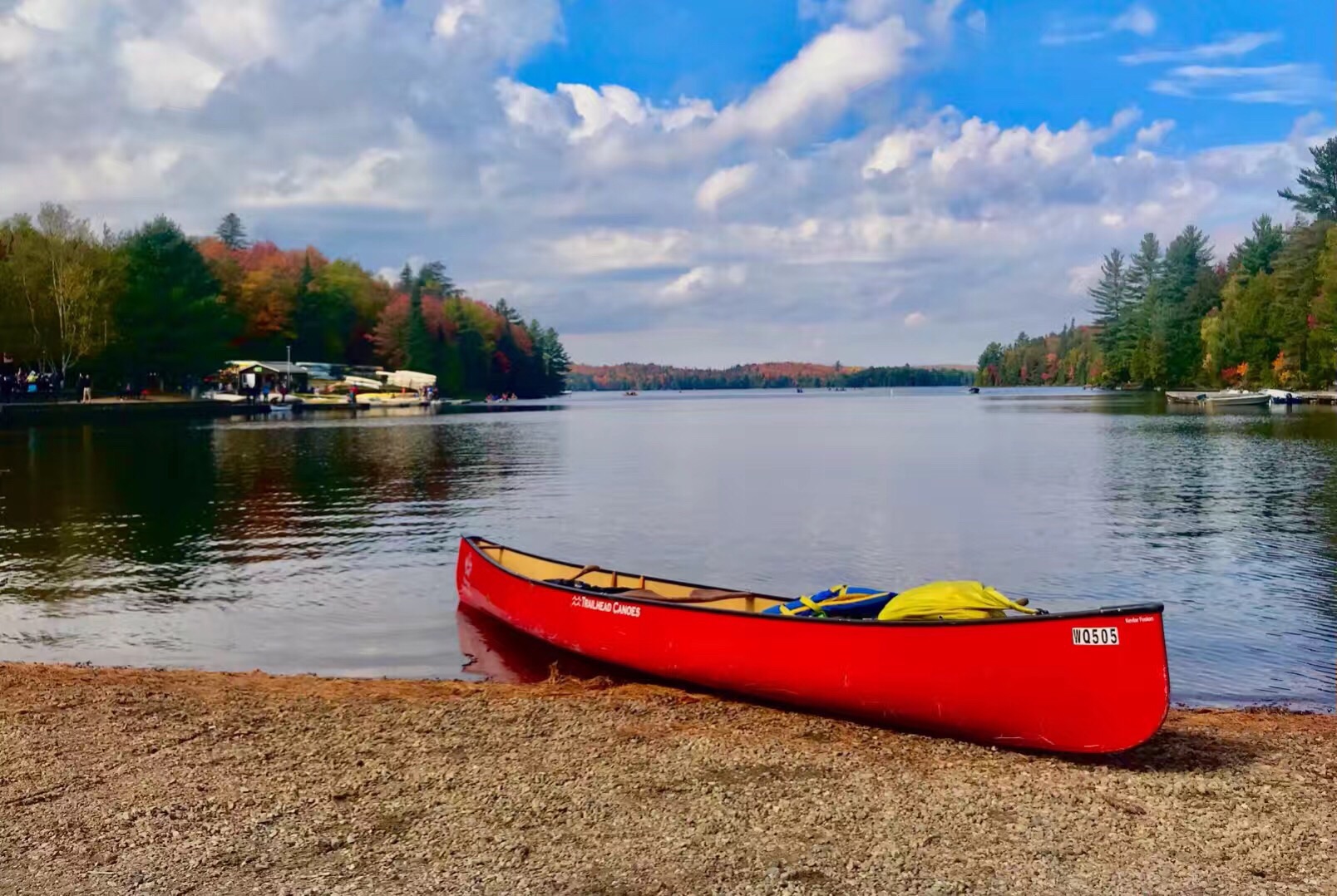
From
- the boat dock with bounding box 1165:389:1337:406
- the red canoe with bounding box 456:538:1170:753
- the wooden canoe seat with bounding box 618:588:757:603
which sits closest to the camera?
the red canoe with bounding box 456:538:1170:753

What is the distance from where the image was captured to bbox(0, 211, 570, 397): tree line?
91.3 m

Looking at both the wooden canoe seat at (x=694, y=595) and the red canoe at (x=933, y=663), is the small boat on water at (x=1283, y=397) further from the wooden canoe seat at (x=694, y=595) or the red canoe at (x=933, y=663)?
the red canoe at (x=933, y=663)

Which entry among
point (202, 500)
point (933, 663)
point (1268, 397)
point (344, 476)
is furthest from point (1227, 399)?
point (933, 663)

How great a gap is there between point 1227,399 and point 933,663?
111752mm

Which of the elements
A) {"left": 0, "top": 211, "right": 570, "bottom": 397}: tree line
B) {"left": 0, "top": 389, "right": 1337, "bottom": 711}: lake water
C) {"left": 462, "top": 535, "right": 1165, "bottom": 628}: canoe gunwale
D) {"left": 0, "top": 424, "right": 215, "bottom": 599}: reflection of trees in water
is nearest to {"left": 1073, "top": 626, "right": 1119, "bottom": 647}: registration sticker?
{"left": 462, "top": 535, "right": 1165, "bottom": 628}: canoe gunwale

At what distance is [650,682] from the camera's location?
1355 cm

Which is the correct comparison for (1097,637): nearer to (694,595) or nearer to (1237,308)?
(694,595)

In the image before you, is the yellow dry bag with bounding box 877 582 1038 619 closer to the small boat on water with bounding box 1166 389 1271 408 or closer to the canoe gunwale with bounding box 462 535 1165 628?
the canoe gunwale with bounding box 462 535 1165 628

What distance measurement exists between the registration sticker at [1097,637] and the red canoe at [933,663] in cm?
1

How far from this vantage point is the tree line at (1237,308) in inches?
4126

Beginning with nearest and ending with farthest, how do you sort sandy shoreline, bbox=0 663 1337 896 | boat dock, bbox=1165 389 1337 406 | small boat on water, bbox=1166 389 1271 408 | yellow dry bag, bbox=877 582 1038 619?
sandy shoreline, bbox=0 663 1337 896 → yellow dry bag, bbox=877 582 1038 619 → boat dock, bbox=1165 389 1337 406 → small boat on water, bbox=1166 389 1271 408

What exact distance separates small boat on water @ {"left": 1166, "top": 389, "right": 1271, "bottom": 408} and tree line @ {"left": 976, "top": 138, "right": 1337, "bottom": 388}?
615 cm

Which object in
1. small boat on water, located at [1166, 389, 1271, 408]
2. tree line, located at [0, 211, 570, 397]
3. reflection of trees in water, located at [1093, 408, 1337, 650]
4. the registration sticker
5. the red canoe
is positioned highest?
tree line, located at [0, 211, 570, 397]

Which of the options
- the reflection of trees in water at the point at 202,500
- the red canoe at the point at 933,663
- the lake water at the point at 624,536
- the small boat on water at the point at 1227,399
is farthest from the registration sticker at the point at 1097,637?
the small boat on water at the point at 1227,399
